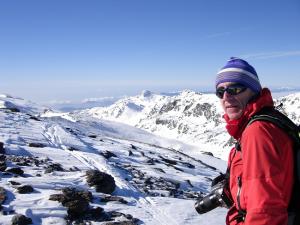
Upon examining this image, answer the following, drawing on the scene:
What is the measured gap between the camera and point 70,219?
49.9ft

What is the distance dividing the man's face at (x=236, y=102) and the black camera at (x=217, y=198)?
2.88 feet

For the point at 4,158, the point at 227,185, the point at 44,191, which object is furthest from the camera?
the point at 4,158

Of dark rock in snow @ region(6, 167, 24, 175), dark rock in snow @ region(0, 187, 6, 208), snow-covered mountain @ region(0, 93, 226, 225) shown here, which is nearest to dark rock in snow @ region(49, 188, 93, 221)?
snow-covered mountain @ region(0, 93, 226, 225)

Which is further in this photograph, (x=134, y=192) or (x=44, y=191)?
(x=134, y=192)

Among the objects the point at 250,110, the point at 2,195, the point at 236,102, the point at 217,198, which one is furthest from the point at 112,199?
the point at 250,110

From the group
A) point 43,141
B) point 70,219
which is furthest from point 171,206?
point 43,141

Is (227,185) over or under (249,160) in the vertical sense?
under

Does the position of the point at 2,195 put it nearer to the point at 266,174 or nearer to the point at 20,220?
the point at 20,220

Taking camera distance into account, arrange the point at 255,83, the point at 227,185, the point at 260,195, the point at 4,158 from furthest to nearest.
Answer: the point at 4,158 → the point at 227,185 → the point at 255,83 → the point at 260,195

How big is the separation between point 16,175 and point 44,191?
379 cm

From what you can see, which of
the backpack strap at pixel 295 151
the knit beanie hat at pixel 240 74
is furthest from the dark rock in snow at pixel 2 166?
the backpack strap at pixel 295 151

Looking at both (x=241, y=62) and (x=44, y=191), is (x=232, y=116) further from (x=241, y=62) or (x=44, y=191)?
(x=44, y=191)

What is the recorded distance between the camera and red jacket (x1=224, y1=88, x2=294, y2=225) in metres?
3.15

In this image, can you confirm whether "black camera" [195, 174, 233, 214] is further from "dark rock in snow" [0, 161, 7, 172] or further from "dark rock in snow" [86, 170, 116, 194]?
"dark rock in snow" [0, 161, 7, 172]
